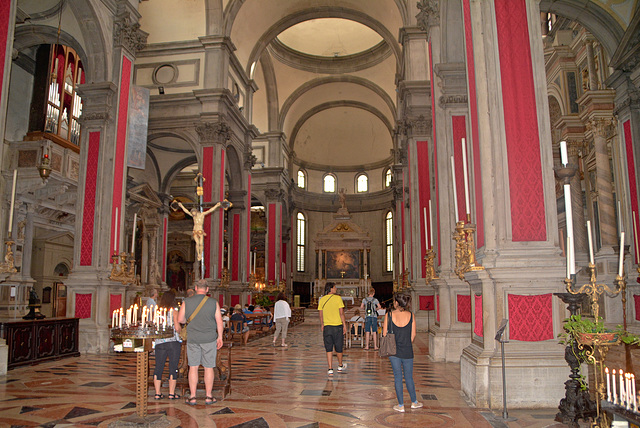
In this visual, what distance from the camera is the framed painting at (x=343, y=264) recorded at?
36.0m

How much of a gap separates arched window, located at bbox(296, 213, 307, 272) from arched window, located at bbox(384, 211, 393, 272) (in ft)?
20.3

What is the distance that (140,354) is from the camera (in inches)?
213

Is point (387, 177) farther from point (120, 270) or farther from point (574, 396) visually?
point (574, 396)

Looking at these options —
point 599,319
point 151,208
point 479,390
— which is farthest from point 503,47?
point 151,208

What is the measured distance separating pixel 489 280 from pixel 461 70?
5.89m

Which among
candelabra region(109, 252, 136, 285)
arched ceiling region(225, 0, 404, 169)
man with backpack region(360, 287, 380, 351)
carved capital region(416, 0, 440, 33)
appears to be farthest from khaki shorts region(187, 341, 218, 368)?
arched ceiling region(225, 0, 404, 169)

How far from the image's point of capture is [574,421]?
466 centimetres

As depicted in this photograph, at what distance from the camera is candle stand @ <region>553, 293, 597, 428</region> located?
467cm

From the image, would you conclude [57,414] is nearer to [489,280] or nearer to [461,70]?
[489,280]

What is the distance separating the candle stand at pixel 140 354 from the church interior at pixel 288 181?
445mm

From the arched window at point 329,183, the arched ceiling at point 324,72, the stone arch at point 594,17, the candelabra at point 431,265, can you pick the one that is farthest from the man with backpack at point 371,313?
the arched window at point 329,183

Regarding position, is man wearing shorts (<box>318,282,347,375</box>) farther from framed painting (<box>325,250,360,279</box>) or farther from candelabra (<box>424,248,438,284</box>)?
framed painting (<box>325,250,360,279</box>)

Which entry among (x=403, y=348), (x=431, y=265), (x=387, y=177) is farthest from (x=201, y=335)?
(x=387, y=177)

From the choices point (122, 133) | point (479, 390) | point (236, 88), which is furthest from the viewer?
point (236, 88)
